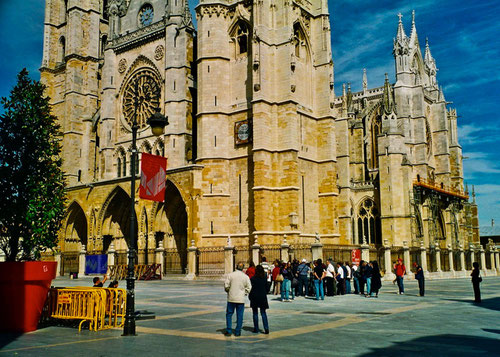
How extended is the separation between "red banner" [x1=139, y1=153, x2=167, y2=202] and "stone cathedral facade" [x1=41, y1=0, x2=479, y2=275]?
12.2 metres

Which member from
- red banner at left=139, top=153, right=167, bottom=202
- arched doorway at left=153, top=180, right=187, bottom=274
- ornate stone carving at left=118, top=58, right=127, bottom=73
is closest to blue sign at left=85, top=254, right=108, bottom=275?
arched doorway at left=153, top=180, right=187, bottom=274

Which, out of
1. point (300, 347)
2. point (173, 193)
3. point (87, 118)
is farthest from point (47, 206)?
point (87, 118)

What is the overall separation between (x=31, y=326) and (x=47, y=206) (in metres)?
2.72

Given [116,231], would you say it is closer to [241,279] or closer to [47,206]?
[47,206]

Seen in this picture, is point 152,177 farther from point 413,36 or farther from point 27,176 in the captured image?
point 413,36

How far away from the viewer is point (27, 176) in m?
10.9

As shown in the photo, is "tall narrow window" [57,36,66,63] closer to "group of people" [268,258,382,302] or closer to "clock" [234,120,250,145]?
"clock" [234,120,250,145]

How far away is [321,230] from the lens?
101 ft

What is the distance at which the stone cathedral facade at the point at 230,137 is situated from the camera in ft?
92.3

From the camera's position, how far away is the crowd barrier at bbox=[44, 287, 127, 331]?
986cm

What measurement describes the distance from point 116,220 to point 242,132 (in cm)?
1188

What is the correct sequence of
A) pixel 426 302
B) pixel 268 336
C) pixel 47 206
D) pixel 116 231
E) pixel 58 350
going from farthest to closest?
pixel 116 231 → pixel 426 302 → pixel 47 206 → pixel 268 336 → pixel 58 350

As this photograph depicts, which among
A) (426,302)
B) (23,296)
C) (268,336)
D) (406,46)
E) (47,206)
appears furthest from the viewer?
(406,46)

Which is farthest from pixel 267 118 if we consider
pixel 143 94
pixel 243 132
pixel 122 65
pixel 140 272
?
pixel 122 65
